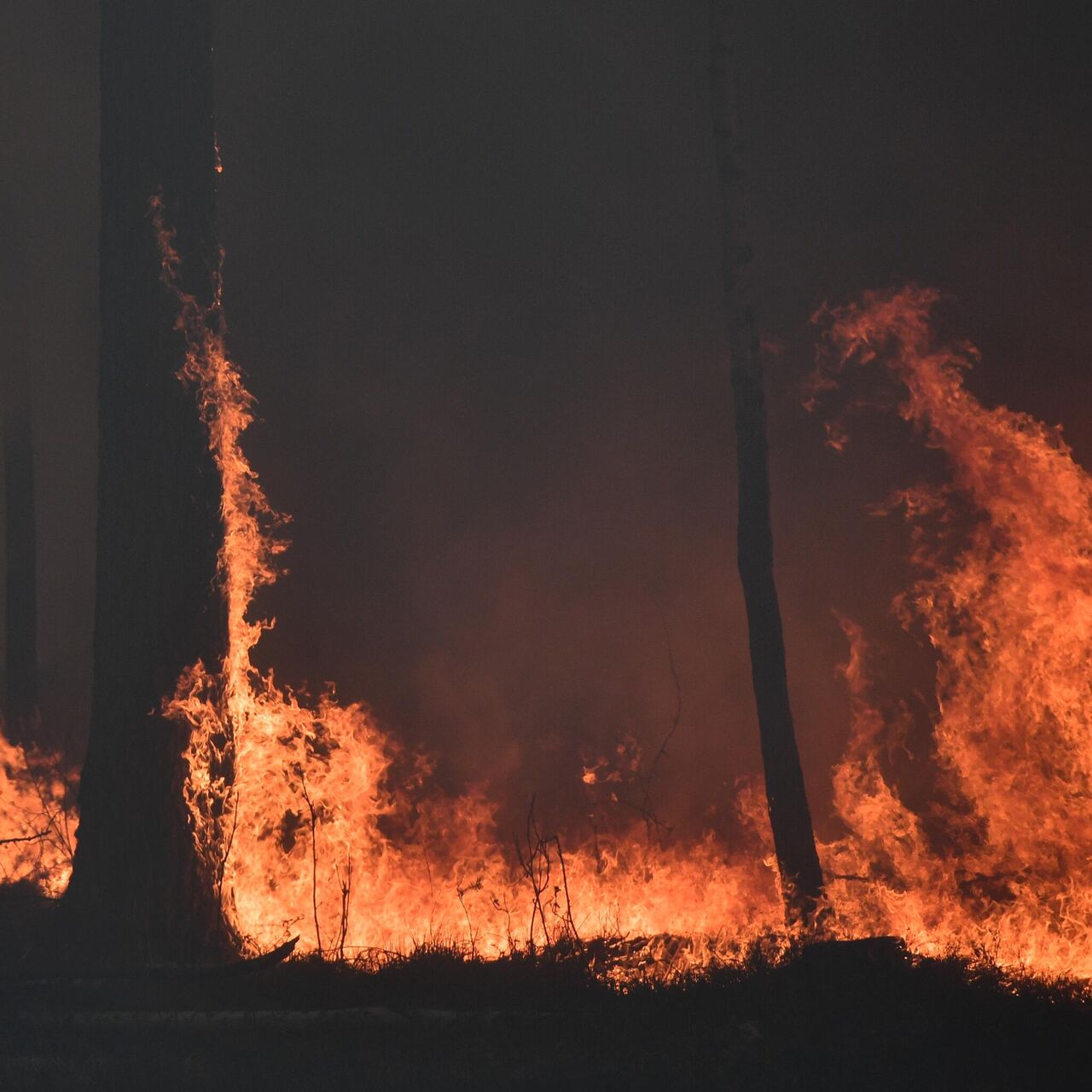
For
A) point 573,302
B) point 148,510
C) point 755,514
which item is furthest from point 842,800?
point 573,302

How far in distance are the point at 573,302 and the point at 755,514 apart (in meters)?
5.49

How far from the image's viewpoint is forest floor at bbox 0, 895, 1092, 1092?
465 centimetres

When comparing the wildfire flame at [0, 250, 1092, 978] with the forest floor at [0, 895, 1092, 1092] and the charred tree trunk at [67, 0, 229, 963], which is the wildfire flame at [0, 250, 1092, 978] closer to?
the charred tree trunk at [67, 0, 229, 963]

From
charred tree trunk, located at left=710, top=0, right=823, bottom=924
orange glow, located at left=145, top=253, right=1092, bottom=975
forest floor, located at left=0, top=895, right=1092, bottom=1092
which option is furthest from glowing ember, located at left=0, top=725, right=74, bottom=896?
charred tree trunk, located at left=710, top=0, right=823, bottom=924

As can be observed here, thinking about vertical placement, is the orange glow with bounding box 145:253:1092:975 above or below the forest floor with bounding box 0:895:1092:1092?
above

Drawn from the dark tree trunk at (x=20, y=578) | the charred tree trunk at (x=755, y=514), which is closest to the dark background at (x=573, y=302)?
the dark tree trunk at (x=20, y=578)

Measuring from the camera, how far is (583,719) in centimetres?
1247

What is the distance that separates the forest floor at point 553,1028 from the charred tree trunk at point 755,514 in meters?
2.15

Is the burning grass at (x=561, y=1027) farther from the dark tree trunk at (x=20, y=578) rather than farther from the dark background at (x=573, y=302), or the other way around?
the dark tree trunk at (x=20, y=578)

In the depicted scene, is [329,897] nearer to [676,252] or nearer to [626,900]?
[626,900]

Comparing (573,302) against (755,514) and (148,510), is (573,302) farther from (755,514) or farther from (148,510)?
(148,510)

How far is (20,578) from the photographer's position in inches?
517

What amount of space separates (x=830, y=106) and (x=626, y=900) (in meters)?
8.59

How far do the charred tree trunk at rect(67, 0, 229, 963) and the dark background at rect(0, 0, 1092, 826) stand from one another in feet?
18.9
